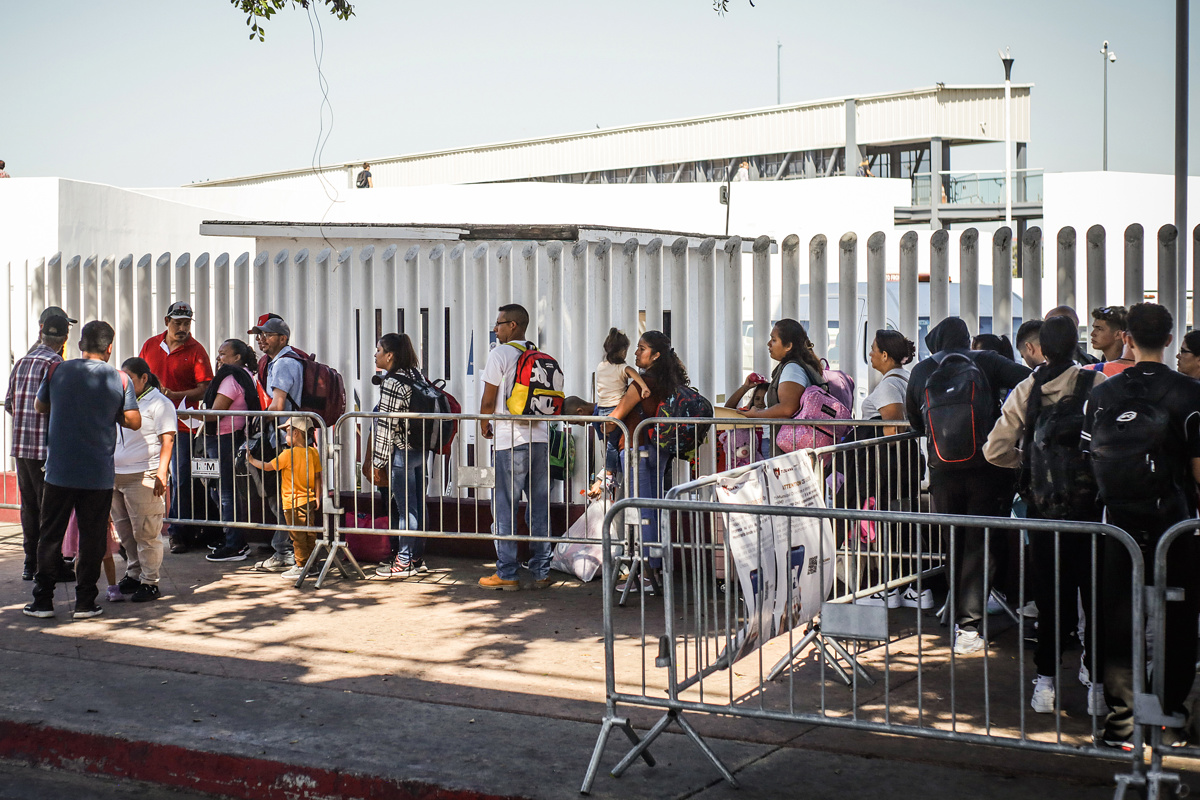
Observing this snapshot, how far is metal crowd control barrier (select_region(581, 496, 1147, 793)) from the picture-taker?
439 cm

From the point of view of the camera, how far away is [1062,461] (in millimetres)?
5453

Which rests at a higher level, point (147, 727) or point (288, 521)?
point (288, 521)

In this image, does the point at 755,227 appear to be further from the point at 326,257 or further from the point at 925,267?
the point at 326,257

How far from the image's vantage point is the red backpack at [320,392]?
927 centimetres

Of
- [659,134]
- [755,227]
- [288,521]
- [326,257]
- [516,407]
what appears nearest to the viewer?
[516,407]

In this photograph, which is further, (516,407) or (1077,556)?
(516,407)

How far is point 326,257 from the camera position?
10609 mm

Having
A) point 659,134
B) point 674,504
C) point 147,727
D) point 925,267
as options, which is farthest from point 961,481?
point 659,134

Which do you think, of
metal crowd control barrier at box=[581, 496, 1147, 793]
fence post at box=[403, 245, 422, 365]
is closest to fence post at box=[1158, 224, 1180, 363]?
metal crowd control barrier at box=[581, 496, 1147, 793]

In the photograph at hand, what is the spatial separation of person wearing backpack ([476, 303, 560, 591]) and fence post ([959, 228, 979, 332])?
10.3ft

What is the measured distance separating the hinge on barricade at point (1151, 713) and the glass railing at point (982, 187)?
24374 mm

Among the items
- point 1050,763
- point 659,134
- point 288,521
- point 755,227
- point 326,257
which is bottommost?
point 1050,763

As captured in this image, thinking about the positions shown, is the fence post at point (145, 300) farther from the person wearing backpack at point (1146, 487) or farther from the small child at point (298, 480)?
the person wearing backpack at point (1146, 487)

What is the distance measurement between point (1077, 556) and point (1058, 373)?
0.88 meters
